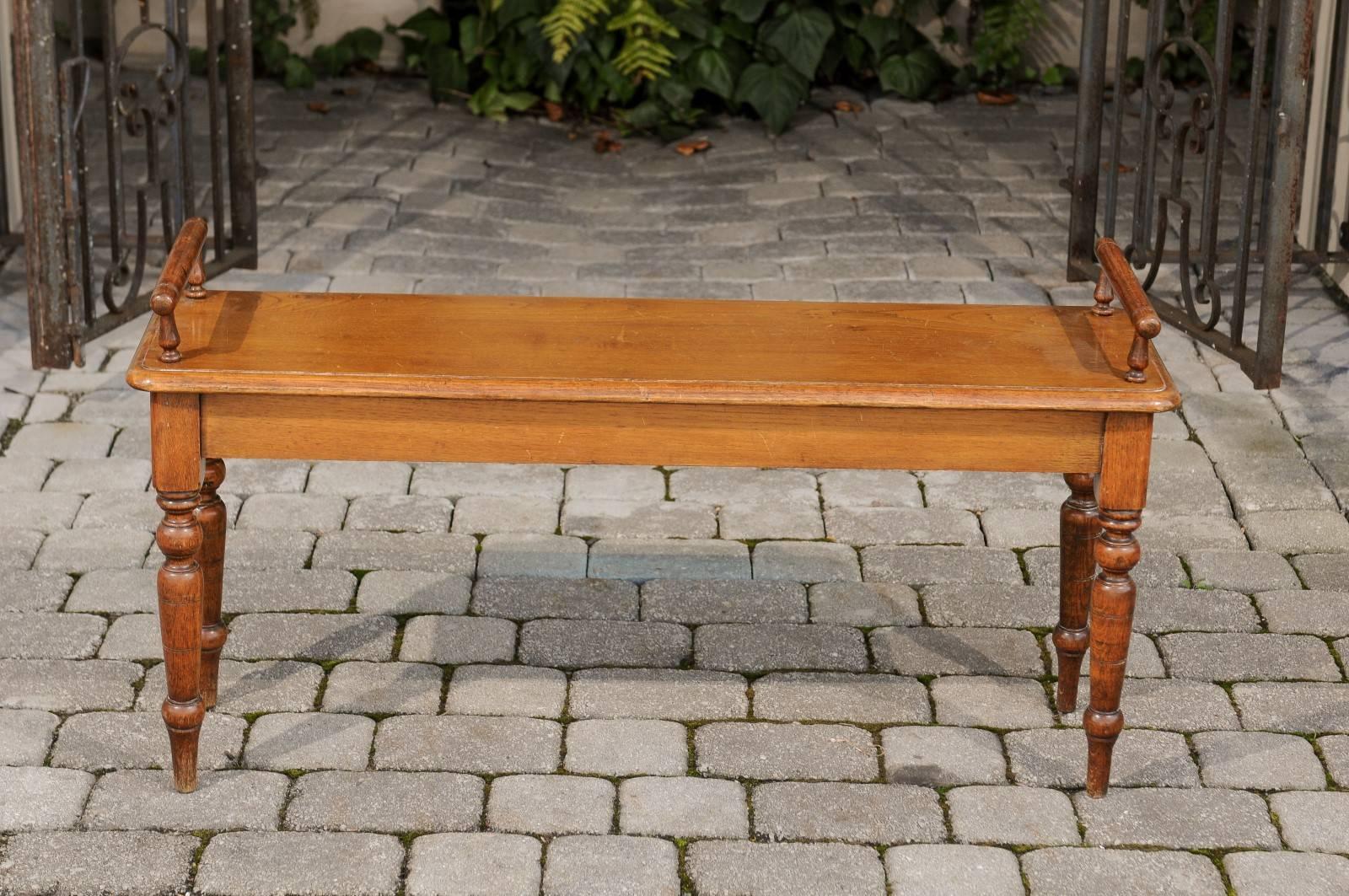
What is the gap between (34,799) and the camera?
11.6 feet

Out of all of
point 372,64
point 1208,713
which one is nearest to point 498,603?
point 1208,713

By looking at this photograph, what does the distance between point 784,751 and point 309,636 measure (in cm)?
113

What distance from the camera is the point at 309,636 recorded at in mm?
4195

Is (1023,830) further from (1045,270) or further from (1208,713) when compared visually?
(1045,270)

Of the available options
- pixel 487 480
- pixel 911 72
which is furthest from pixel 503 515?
pixel 911 72

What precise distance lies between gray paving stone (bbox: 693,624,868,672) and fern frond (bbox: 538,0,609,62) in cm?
469

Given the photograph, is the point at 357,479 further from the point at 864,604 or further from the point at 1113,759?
the point at 1113,759

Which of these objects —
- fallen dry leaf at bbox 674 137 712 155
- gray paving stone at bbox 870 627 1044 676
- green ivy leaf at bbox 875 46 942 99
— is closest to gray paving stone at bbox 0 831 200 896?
gray paving stone at bbox 870 627 1044 676

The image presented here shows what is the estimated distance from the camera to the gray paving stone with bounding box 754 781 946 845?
346 cm

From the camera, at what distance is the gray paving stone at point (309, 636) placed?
162 inches

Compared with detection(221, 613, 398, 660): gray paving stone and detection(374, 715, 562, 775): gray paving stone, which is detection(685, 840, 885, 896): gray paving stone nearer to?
detection(374, 715, 562, 775): gray paving stone

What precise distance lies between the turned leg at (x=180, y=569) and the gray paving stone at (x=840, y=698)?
1.14 m

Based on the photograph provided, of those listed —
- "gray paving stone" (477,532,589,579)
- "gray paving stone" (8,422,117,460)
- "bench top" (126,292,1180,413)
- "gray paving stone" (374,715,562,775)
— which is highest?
"bench top" (126,292,1180,413)

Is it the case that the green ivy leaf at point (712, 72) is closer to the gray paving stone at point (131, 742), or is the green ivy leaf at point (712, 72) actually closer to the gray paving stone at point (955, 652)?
the gray paving stone at point (955, 652)
